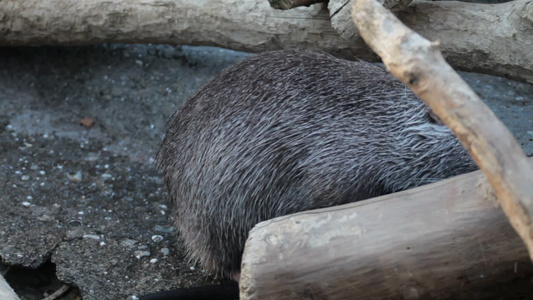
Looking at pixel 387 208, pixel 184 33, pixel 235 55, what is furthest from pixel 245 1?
pixel 387 208

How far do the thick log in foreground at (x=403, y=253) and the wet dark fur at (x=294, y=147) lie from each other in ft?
2.01

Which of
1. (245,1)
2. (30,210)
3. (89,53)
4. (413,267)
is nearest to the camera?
(413,267)

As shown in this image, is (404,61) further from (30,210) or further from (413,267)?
(30,210)

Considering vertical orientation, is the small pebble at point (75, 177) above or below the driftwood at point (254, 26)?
below

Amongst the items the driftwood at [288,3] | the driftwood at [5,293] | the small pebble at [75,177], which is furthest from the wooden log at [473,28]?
the driftwood at [5,293]

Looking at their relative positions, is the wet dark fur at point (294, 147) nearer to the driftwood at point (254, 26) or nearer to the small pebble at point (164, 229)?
the small pebble at point (164, 229)

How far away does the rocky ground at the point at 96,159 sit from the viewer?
3145 mm

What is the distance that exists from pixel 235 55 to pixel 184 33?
692mm

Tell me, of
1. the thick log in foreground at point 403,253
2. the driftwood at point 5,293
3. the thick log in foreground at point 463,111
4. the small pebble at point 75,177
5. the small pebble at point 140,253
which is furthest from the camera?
the small pebble at point 75,177

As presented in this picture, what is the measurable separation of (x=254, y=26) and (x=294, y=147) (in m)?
1.16

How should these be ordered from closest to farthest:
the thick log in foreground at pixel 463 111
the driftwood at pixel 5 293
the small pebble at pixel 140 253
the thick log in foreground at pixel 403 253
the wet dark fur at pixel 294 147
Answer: the thick log in foreground at pixel 463 111 < the thick log in foreground at pixel 403 253 < the driftwood at pixel 5 293 < the wet dark fur at pixel 294 147 < the small pebble at pixel 140 253

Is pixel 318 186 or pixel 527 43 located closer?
pixel 318 186

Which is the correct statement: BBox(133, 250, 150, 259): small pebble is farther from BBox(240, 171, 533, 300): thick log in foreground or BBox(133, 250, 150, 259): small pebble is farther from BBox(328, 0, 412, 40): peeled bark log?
BBox(328, 0, 412, 40): peeled bark log

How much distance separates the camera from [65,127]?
4.34m
